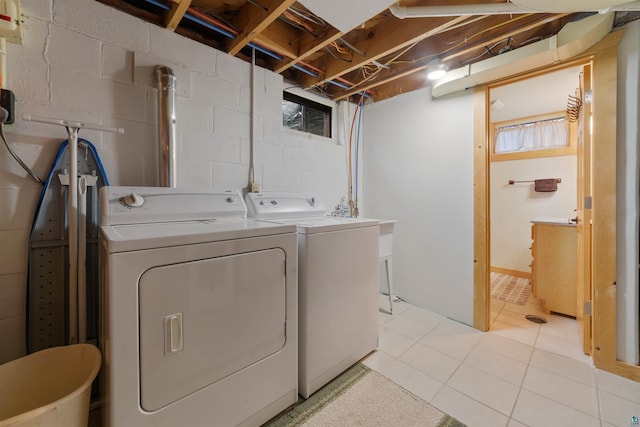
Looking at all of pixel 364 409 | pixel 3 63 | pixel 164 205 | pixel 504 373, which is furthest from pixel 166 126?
pixel 504 373

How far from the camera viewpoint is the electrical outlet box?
112 centimetres

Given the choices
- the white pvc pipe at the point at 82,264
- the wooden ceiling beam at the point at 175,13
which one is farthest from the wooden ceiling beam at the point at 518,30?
the white pvc pipe at the point at 82,264

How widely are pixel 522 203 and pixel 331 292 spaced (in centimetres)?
381

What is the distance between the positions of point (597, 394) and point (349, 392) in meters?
1.43

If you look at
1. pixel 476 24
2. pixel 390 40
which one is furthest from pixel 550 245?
pixel 390 40

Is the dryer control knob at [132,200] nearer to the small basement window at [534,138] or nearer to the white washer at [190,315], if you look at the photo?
the white washer at [190,315]

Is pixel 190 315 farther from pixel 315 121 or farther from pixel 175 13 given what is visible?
pixel 315 121

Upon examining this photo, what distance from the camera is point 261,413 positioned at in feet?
4.14

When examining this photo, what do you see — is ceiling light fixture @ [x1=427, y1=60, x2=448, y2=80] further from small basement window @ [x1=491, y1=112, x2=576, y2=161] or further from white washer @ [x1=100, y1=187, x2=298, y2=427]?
small basement window @ [x1=491, y1=112, x2=576, y2=161]

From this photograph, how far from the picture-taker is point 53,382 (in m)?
1.10

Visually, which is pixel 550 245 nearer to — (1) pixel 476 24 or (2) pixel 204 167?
(1) pixel 476 24

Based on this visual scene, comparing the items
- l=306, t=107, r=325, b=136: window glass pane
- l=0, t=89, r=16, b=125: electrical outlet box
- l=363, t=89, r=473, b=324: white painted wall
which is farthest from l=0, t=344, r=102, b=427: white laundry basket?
l=363, t=89, r=473, b=324: white painted wall

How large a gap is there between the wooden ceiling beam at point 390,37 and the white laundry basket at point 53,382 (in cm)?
238

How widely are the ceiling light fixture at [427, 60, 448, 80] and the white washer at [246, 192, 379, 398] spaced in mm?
1369
